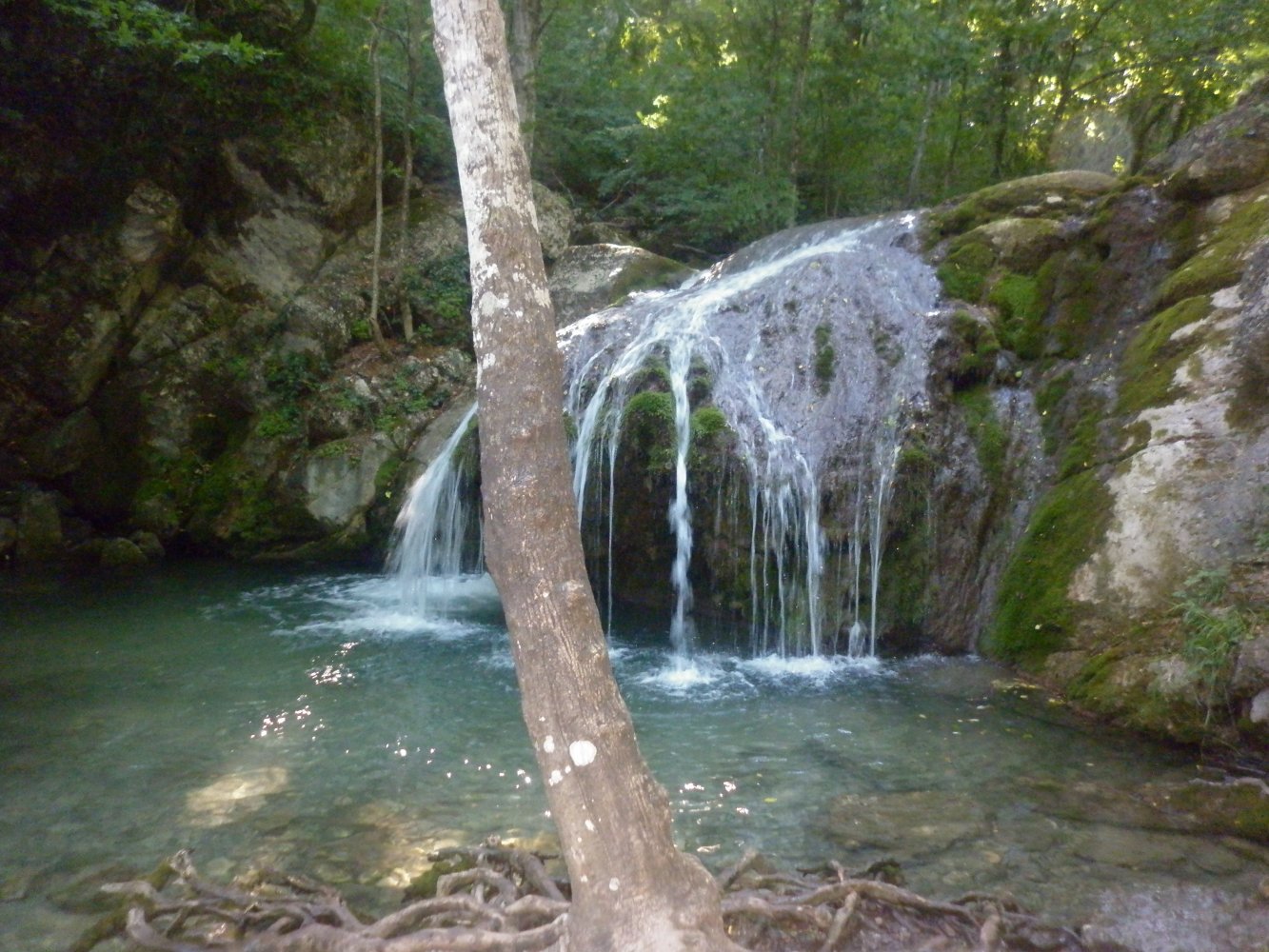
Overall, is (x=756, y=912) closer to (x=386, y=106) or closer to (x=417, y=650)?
(x=417, y=650)

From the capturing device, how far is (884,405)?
27.1ft

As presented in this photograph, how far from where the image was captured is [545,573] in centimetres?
271

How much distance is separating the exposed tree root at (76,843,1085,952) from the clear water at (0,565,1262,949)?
458 mm

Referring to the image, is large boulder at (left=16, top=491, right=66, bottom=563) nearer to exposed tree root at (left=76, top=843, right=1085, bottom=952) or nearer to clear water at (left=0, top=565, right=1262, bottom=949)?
clear water at (left=0, top=565, right=1262, bottom=949)

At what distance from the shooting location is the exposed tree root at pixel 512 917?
3.17m

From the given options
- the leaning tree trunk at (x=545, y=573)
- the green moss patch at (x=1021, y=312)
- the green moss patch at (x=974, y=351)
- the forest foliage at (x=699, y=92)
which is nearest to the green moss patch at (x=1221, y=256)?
the green moss patch at (x=1021, y=312)

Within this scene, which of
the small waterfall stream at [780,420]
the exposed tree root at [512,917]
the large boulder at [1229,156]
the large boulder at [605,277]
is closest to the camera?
the exposed tree root at [512,917]

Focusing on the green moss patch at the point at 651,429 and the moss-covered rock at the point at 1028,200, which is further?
the moss-covered rock at the point at 1028,200

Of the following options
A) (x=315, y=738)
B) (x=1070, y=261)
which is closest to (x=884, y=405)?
(x=1070, y=261)

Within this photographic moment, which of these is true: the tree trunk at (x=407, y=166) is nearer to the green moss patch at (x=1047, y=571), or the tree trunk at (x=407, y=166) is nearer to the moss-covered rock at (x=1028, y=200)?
the moss-covered rock at (x=1028, y=200)

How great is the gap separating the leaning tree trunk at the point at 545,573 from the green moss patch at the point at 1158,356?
19.6ft

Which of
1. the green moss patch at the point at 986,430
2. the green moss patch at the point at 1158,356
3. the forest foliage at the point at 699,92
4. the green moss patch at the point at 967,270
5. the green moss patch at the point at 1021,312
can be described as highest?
the forest foliage at the point at 699,92

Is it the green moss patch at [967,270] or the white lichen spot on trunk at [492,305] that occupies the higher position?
the green moss patch at [967,270]

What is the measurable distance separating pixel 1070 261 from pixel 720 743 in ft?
19.4
